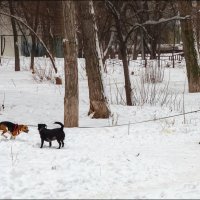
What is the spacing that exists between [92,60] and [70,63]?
6.24 feet

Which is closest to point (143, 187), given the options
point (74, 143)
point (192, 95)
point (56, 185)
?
point (56, 185)

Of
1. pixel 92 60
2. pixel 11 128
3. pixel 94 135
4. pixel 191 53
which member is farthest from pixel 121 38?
pixel 11 128

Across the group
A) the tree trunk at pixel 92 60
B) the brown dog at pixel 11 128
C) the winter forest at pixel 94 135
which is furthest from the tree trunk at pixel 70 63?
the brown dog at pixel 11 128

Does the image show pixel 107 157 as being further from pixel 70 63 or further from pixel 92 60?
pixel 92 60

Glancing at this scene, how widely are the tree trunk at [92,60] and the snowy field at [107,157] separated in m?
0.36

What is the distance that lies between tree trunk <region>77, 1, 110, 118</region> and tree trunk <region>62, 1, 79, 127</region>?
1708mm

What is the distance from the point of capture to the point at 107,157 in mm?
7516

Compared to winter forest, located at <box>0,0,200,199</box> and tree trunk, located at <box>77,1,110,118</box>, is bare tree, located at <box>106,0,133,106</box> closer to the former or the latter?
winter forest, located at <box>0,0,200,199</box>

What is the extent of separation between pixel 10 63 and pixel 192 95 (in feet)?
59.1

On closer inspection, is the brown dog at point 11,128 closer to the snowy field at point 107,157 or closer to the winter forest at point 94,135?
the winter forest at point 94,135

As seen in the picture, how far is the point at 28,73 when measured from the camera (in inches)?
1046

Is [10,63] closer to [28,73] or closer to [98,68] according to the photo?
[28,73]

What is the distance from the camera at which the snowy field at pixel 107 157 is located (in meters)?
5.89

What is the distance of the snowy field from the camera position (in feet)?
19.3
